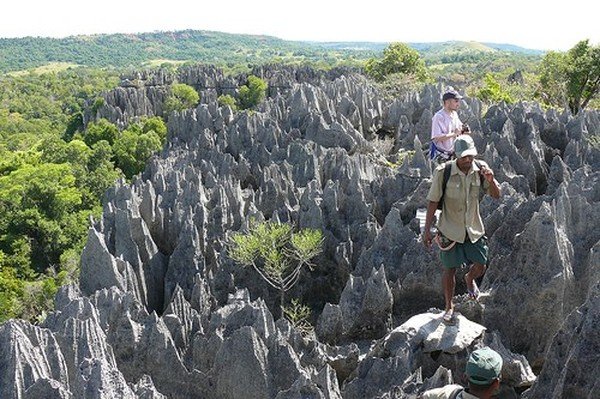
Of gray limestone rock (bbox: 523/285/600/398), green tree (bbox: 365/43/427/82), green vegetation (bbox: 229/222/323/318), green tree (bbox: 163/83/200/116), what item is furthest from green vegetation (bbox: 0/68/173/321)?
green tree (bbox: 365/43/427/82)

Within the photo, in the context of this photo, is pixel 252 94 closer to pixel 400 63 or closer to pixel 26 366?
pixel 400 63

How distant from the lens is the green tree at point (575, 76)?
36906mm

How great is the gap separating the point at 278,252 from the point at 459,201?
7895 mm

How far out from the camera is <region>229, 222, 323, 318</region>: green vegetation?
547 inches

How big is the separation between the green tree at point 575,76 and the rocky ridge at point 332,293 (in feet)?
54.2

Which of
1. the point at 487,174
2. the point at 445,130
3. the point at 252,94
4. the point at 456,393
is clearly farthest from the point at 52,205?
the point at 456,393

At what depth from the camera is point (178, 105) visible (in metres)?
59.8

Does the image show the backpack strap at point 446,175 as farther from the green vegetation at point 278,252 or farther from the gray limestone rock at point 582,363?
the green vegetation at point 278,252

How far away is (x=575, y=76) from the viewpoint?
37406 mm

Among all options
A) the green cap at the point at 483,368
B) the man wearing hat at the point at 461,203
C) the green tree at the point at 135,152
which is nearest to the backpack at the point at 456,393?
the green cap at the point at 483,368

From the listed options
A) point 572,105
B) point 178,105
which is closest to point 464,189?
point 572,105

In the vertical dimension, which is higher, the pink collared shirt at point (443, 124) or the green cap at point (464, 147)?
the green cap at point (464, 147)

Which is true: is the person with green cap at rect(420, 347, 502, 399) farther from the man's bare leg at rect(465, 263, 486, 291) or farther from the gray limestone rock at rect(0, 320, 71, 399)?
the gray limestone rock at rect(0, 320, 71, 399)

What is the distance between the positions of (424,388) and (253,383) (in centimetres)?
309
